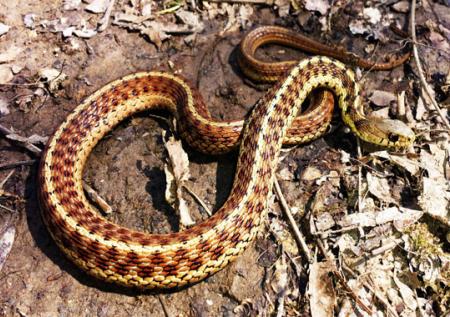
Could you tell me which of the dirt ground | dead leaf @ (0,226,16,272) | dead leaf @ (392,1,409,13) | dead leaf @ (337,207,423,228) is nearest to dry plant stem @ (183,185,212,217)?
the dirt ground

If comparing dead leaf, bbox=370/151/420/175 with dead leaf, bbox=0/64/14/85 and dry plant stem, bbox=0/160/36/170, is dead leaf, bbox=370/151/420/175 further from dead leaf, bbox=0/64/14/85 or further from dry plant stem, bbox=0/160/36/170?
dead leaf, bbox=0/64/14/85

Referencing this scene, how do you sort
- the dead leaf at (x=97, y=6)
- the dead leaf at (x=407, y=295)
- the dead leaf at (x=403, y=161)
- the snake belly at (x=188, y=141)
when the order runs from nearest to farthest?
the snake belly at (x=188, y=141)
the dead leaf at (x=407, y=295)
the dead leaf at (x=403, y=161)
the dead leaf at (x=97, y=6)

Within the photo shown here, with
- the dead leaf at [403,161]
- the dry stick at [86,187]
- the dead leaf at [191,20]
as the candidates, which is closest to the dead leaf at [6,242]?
the dry stick at [86,187]

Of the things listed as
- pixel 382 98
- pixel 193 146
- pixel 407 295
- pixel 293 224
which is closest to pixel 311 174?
pixel 293 224

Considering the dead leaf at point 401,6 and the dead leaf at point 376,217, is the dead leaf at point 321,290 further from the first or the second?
the dead leaf at point 401,6

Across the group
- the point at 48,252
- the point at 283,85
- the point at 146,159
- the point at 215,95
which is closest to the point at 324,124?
the point at 283,85

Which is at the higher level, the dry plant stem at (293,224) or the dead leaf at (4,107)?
the dead leaf at (4,107)
